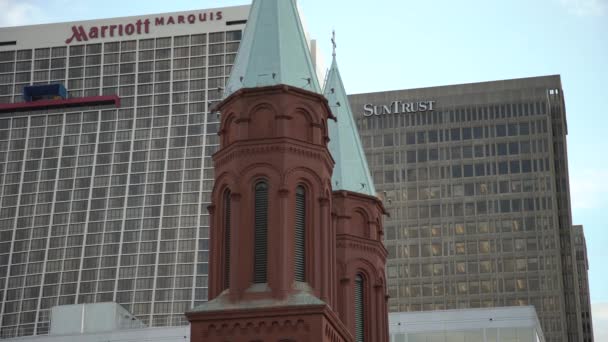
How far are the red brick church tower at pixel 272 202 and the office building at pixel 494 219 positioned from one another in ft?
435

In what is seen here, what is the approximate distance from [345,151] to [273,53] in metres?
11.5

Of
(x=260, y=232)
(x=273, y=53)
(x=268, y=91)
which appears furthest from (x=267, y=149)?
(x=273, y=53)

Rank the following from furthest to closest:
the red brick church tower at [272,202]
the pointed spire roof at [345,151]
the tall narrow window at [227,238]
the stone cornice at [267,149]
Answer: the pointed spire roof at [345,151], the stone cornice at [267,149], the tall narrow window at [227,238], the red brick church tower at [272,202]

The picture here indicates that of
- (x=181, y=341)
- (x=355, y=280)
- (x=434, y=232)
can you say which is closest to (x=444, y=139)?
(x=434, y=232)

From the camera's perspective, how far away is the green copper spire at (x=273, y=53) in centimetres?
5662

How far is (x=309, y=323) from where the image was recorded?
5084 centimetres

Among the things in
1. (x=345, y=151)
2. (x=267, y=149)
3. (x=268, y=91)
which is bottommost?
(x=267, y=149)

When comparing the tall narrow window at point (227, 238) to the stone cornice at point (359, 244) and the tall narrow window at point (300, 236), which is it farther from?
the stone cornice at point (359, 244)

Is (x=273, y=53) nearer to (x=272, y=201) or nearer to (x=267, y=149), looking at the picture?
(x=267, y=149)

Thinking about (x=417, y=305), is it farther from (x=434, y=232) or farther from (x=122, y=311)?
(x=122, y=311)

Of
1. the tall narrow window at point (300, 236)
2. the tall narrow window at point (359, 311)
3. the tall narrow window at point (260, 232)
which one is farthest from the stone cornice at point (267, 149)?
the tall narrow window at point (359, 311)

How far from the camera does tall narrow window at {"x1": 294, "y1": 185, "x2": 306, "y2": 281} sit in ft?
174

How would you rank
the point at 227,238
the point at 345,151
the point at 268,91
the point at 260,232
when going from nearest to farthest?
the point at 260,232, the point at 227,238, the point at 268,91, the point at 345,151

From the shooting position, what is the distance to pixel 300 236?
54.0 metres
